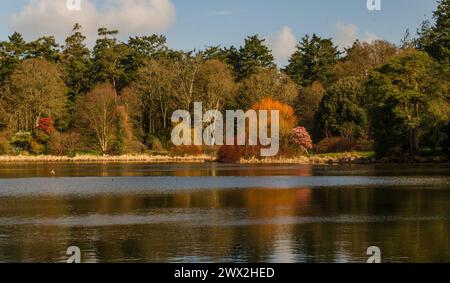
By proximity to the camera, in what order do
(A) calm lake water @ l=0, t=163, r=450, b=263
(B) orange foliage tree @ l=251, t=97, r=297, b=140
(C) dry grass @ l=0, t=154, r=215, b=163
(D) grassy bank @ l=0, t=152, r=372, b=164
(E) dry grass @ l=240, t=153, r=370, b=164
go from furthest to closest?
(C) dry grass @ l=0, t=154, r=215, b=163, (B) orange foliage tree @ l=251, t=97, r=297, b=140, (D) grassy bank @ l=0, t=152, r=372, b=164, (E) dry grass @ l=240, t=153, r=370, b=164, (A) calm lake water @ l=0, t=163, r=450, b=263

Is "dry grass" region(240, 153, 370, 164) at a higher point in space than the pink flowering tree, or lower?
lower

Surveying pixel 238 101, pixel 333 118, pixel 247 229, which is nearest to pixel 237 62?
pixel 238 101

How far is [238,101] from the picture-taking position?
7825 centimetres

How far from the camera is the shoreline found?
60.7 meters

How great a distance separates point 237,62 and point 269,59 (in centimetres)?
395

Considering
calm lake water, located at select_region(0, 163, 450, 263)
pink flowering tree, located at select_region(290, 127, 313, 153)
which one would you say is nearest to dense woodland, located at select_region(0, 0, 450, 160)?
pink flowering tree, located at select_region(290, 127, 313, 153)

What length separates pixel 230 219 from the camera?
25484 millimetres

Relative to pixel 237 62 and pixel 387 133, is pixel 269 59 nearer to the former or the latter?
pixel 237 62

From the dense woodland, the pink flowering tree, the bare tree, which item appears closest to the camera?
the dense woodland

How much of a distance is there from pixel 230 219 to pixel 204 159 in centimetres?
4658

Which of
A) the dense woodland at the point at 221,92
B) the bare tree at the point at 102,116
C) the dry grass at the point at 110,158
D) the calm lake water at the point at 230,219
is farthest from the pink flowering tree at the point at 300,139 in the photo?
the calm lake water at the point at 230,219

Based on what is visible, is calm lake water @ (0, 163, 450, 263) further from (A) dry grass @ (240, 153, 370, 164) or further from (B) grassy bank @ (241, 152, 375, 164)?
(A) dry grass @ (240, 153, 370, 164)

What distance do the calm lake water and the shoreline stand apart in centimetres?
1738
